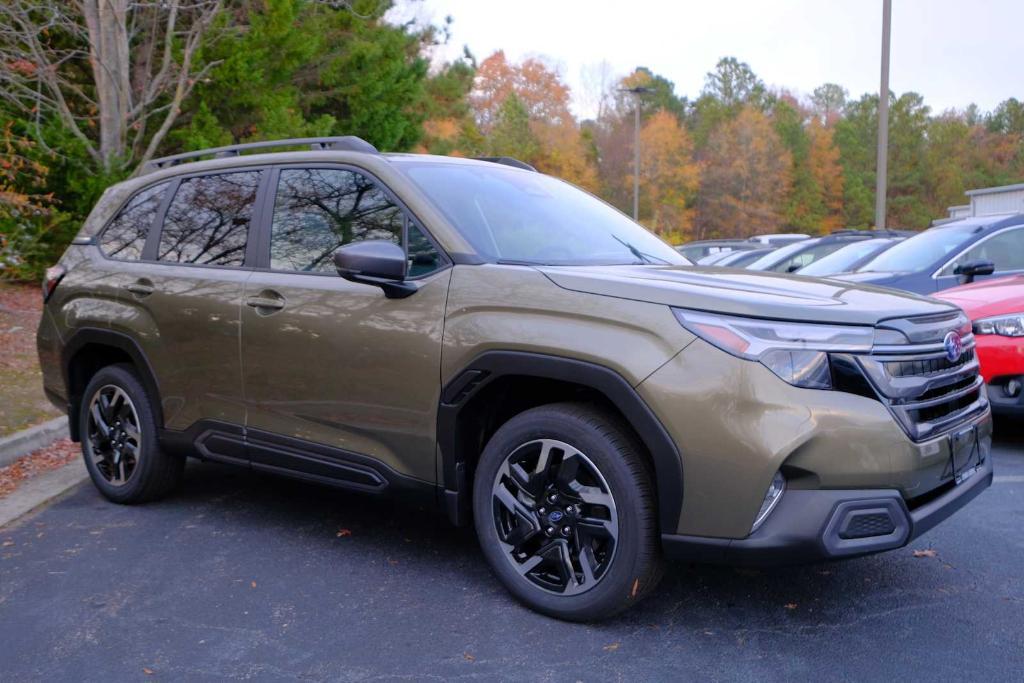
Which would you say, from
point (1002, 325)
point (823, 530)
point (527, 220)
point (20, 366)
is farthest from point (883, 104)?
point (823, 530)

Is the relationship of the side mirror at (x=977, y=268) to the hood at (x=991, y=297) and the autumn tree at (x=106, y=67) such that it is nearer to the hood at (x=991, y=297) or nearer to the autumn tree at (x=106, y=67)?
the hood at (x=991, y=297)

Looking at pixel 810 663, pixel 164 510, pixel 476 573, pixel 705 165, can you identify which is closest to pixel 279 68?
pixel 164 510

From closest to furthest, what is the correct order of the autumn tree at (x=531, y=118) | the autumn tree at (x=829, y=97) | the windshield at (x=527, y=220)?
the windshield at (x=527, y=220) < the autumn tree at (x=531, y=118) < the autumn tree at (x=829, y=97)

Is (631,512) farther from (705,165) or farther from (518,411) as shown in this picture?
(705,165)

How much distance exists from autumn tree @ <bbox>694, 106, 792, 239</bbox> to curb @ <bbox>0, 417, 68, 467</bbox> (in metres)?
64.7

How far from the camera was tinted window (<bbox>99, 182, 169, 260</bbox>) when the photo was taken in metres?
5.30

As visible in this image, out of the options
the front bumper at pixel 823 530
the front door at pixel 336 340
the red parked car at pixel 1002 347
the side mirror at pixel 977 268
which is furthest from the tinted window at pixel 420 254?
the side mirror at pixel 977 268

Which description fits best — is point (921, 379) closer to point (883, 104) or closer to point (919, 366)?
point (919, 366)

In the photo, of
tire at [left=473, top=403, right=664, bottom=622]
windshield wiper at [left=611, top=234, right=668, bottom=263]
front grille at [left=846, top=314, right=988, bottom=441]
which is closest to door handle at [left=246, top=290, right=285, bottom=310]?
tire at [left=473, top=403, right=664, bottom=622]

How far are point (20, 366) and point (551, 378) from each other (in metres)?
7.74

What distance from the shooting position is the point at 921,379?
3.32m

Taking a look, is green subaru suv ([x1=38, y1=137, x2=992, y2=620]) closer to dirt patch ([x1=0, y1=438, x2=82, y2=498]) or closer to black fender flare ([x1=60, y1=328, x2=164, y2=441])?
black fender flare ([x1=60, y1=328, x2=164, y2=441])

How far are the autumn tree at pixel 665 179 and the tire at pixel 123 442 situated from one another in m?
58.4

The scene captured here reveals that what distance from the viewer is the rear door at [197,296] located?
4.62 meters
